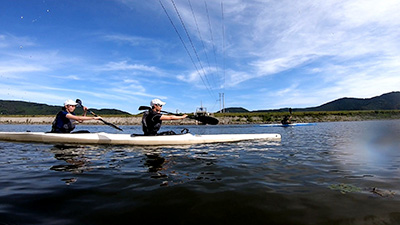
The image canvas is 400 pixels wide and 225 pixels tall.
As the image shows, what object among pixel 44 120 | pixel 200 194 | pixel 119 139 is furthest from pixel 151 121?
pixel 44 120

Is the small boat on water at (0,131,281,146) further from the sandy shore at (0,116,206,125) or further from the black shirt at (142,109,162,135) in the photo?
the sandy shore at (0,116,206,125)

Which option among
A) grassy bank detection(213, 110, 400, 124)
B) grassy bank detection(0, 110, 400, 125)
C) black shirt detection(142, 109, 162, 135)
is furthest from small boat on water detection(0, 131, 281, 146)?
grassy bank detection(213, 110, 400, 124)

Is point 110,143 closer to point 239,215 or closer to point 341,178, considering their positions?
point 239,215

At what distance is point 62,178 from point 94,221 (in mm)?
2855

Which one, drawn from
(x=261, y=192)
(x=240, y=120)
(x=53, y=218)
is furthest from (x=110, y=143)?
(x=240, y=120)

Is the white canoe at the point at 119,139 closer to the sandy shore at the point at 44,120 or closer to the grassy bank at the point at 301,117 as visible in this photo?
the grassy bank at the point at 301,117

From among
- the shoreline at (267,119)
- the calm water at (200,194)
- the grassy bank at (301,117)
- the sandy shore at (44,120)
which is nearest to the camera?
the calm water at (200,194)

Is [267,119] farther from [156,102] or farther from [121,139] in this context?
[121,139]

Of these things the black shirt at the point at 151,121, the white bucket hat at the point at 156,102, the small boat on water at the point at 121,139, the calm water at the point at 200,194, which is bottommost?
the calm water at the point at 200,194

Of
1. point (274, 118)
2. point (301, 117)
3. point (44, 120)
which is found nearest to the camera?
point (301, 117)

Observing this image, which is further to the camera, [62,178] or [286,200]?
[62,178]

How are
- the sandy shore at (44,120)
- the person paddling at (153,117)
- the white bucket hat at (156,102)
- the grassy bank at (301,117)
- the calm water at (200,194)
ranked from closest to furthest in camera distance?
1. the calm water at (200,194)
2. the person paddling at (153,117)
3. the white bucket hat at (156,102)
4. the grassy bank at (301,117)
5. the sandy shore at (44,120)

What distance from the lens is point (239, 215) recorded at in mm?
Result: 2828

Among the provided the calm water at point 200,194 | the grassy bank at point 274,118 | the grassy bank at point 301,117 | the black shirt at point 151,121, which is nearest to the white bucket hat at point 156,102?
the black shirt at point 151,121
